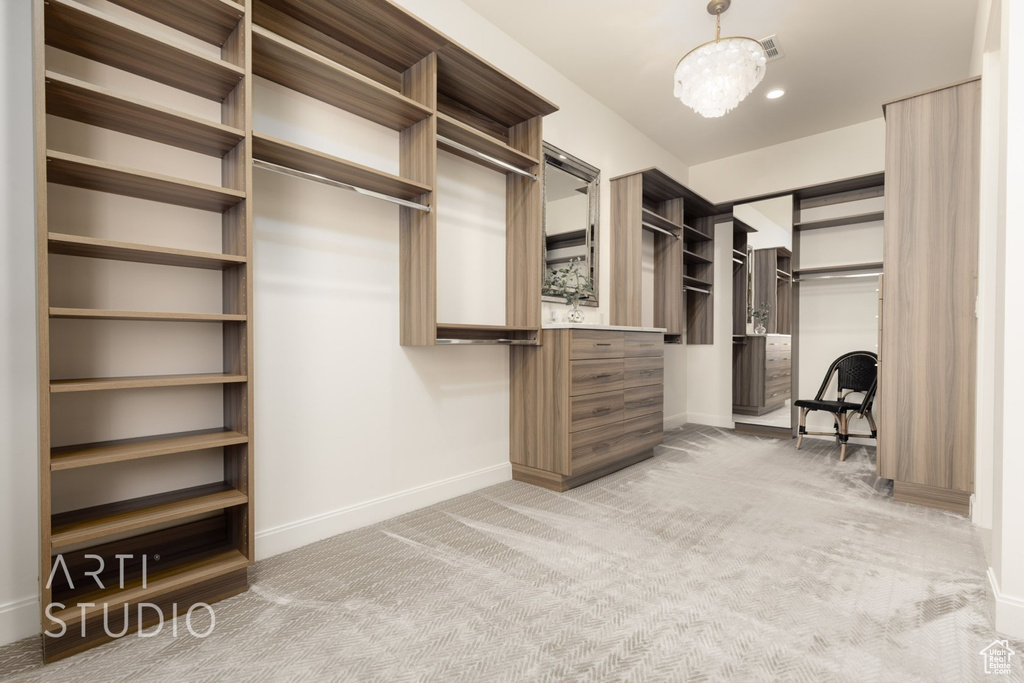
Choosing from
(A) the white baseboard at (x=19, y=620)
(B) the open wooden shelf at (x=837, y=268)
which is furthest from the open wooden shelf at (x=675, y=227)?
(A) the white baseboard at (x=19, y=620)

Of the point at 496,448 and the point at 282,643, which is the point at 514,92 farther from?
the point at 282,643

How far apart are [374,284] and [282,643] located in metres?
1.64

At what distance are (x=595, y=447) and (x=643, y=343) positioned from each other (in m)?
0.98

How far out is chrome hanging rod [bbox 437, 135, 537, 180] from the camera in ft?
8.27

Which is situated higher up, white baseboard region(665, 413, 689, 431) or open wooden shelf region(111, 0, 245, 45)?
open wooden shelf region(111, 0, 245, 45)

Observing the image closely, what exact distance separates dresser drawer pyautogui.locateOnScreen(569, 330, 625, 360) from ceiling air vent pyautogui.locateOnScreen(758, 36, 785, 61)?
2.31 meters

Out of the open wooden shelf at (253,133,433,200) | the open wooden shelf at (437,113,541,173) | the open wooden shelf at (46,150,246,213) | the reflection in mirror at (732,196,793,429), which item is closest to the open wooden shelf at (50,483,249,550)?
the open wooden shelf at (46,150,246,213)

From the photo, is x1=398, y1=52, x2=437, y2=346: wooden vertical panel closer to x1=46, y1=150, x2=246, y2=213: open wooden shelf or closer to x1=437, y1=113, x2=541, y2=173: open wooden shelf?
x1=437, y1=113, x2=541, y2=173: open wooden shelf

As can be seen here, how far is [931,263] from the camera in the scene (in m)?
2.70

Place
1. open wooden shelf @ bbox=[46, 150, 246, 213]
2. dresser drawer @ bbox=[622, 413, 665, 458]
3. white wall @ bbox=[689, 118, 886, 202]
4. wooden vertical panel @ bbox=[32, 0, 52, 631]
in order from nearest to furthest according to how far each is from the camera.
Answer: wooden vertical panel @ bbox=[32, 0, 52, 631], open wooden shelf @ bbox=[46, 150, 246, 213], dresser drawer @ bbox=[622, 413, 665, 458], white wall @ bbox=[689, 118, 886, 202]

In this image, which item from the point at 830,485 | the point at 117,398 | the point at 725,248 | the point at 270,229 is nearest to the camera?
the point at 117,398

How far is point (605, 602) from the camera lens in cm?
173

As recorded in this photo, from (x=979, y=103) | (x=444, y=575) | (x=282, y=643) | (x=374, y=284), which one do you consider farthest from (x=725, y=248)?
(x=282, y=643)

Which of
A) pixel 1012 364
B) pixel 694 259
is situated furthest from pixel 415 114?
pixel 694 259
